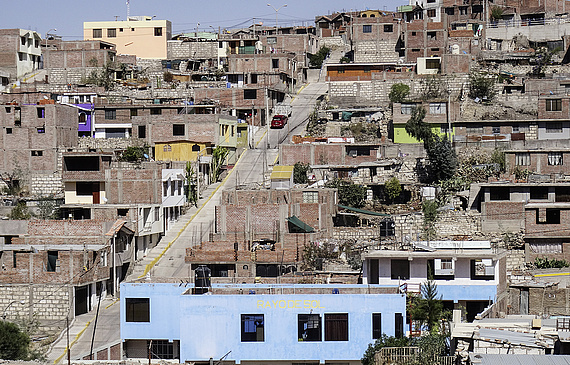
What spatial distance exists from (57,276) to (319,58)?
3082 cm

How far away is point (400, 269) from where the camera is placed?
28.5 m

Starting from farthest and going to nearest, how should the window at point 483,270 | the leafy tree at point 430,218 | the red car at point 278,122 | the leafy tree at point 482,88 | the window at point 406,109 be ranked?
the red car at point 278,122
the leafy tree at point 482,88
the window at point 406,109
the leafy tree at point 430,218
the window at point 483,270

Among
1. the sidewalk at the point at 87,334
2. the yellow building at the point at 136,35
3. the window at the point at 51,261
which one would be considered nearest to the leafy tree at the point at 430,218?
the sidewalk at the point at 87,334

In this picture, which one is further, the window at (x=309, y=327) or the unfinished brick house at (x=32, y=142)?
the unfinished brick house at (x=32, y=142)

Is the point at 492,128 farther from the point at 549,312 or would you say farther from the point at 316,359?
the point at 316,359

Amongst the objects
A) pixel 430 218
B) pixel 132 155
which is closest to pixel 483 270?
pixel 430 218

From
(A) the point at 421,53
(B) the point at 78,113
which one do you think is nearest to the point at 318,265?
(B) the point at 78,113

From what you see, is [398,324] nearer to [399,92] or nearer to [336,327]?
[336,327]

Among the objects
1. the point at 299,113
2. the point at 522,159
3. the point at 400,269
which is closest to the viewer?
the point at 400,269

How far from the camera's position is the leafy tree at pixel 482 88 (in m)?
46.6

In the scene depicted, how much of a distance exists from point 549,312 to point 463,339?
8.02 meters

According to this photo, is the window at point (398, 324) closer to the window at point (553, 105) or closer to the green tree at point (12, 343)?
the green tree at point (12, 343)

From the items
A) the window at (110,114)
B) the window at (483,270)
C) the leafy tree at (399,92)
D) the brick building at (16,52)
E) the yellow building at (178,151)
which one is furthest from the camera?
the brick building at (16,52)

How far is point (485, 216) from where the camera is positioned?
35.7m
